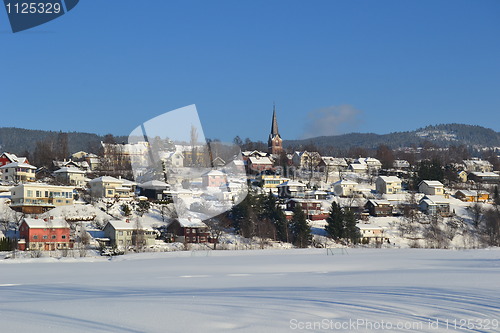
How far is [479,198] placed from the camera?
52156 mm

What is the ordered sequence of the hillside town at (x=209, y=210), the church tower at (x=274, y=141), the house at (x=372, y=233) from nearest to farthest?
the hillside town at (x=209, y=210) → the house at (x=372, y=233) → the church tower at (x=274, y=141)

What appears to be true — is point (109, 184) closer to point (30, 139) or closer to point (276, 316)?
point (276, 316)

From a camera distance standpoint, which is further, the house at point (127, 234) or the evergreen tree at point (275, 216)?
the evergreen tree at point (275, 216)

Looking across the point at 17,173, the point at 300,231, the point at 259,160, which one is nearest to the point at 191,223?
the point at 300,231

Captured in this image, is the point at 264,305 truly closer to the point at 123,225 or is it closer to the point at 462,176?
the point at 123,225

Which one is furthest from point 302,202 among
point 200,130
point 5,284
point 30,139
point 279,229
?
point 30,139

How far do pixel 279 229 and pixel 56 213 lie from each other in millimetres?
14555

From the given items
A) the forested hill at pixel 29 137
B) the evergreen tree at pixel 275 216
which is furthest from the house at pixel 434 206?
the forested hill at pixel 29 137

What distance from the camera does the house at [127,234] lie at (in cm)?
2958

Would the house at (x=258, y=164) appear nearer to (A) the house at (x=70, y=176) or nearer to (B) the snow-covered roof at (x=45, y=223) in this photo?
(A) the house at (x=70, y=176)

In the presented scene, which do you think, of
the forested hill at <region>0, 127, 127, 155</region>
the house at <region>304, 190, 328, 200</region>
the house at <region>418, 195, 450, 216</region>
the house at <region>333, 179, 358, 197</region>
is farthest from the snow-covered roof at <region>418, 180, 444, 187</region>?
the forested hill at <region>0, 127, 127, 155</region>

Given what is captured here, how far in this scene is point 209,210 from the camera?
36.7 m

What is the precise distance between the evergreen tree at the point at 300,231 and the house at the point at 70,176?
20.9 meters

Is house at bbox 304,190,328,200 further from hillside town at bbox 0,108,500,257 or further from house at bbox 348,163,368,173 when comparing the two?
house at bbox 348,163,368,173
